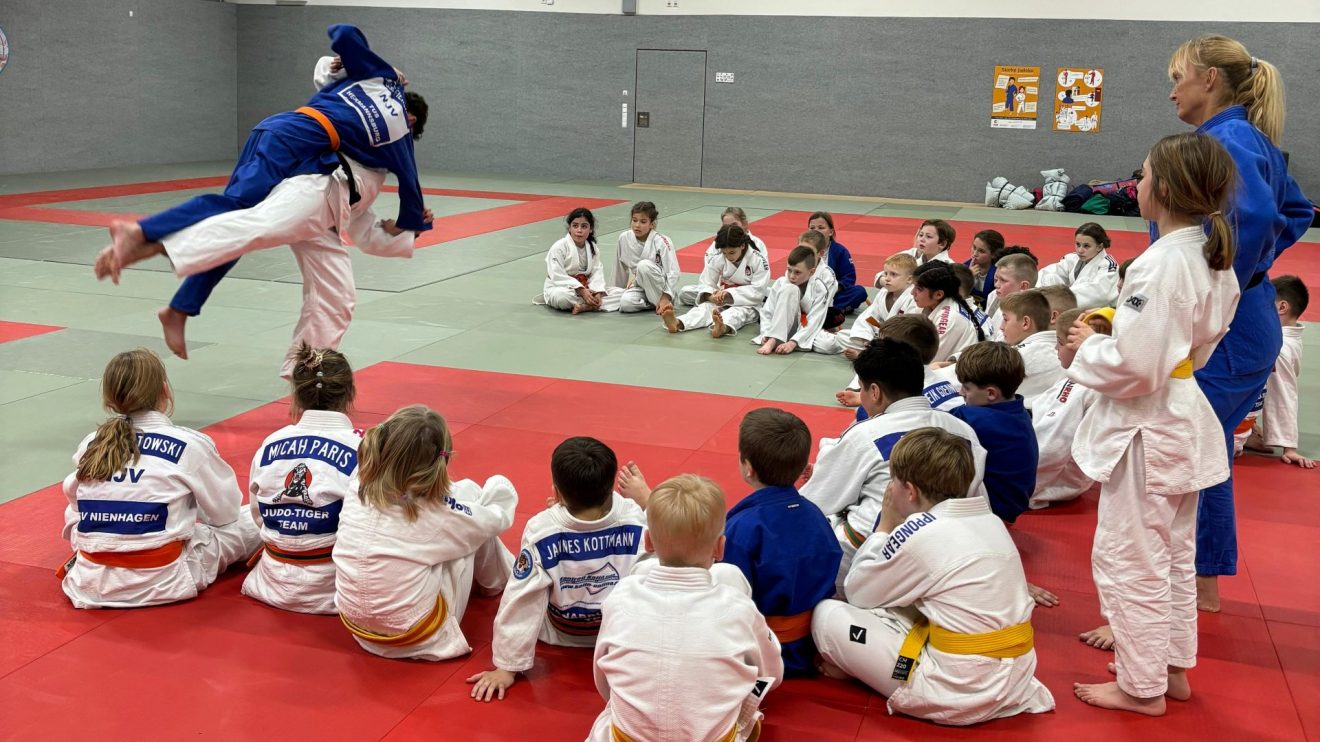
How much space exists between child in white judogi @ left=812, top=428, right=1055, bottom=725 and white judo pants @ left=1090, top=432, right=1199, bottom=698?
26cm

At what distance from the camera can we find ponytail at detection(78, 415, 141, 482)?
3709 mm

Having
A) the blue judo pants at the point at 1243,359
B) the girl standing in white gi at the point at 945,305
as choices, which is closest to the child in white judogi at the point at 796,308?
the girl standing in white gi at the point at 945,305

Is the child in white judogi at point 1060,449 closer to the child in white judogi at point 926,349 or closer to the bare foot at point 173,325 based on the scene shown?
the child in white judogi at point 926,349

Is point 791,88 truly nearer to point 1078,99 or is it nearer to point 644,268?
point 1078,99

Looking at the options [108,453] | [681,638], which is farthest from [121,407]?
[681,638]

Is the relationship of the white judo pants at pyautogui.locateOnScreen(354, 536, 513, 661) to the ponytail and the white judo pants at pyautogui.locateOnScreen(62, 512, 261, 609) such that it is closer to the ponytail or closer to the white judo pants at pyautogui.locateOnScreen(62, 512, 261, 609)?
the white judo pants at pyautogui.locateOnScreen(62, 512, 261, 609)

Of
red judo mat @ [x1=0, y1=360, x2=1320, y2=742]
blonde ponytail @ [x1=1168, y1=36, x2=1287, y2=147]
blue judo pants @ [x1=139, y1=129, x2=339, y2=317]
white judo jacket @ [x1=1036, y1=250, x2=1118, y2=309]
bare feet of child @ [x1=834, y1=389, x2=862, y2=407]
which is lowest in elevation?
red judo mat @ [x1=0, y1=360, x2=1320, y2=742]

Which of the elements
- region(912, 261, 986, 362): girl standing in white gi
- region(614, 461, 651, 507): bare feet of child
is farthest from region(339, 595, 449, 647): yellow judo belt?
region(912, 261, 986, 362): girl standing in white gi

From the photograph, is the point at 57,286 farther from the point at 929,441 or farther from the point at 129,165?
the point at 129,165

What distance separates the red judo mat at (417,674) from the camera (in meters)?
3.19

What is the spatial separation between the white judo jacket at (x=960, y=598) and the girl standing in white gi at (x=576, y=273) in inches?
243

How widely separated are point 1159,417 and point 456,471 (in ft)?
10.7

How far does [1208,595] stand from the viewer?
13.5 feet

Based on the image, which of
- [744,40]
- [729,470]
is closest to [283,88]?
[744,40]
